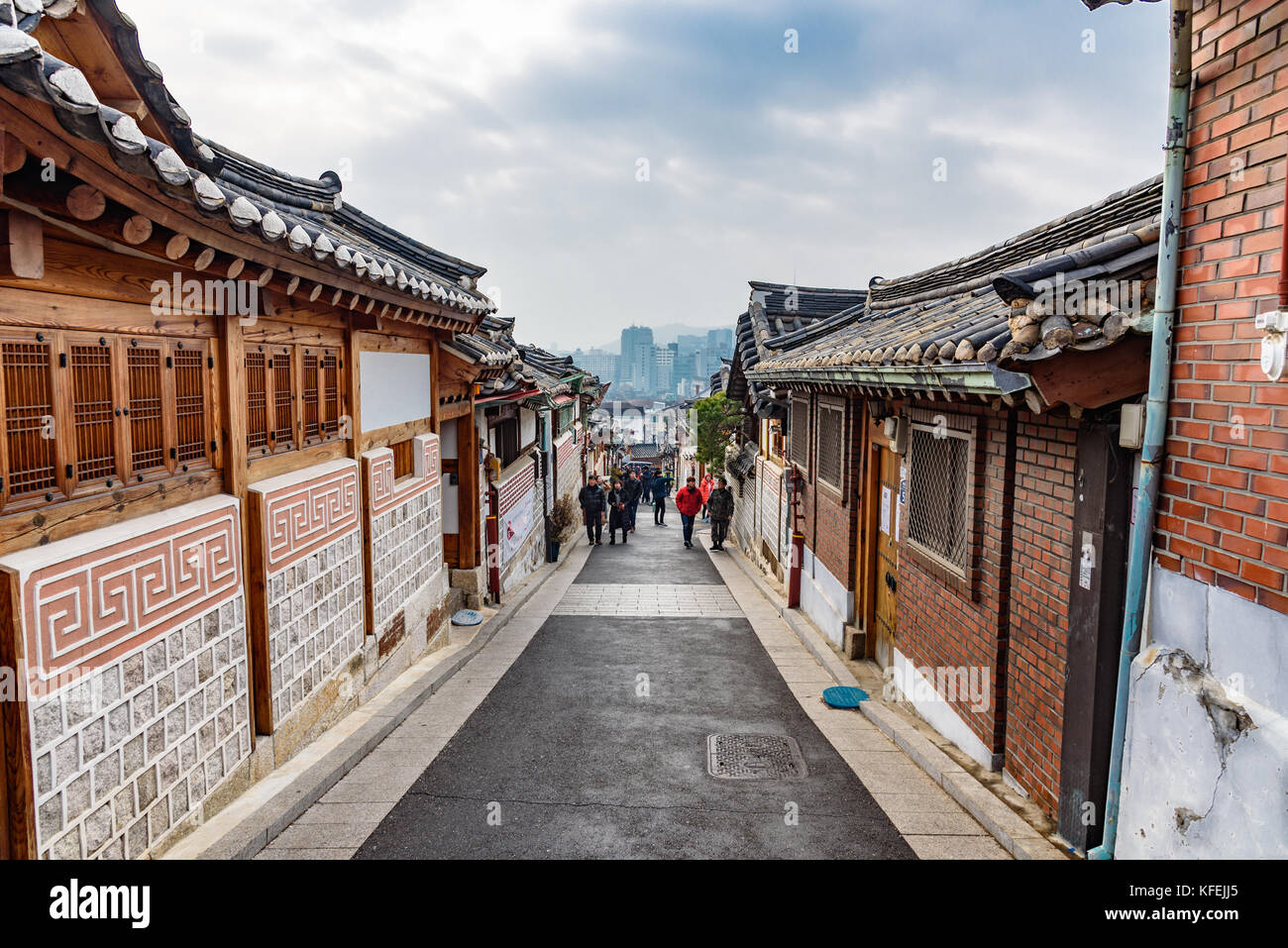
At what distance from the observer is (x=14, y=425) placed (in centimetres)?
383

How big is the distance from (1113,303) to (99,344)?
536 centimetres

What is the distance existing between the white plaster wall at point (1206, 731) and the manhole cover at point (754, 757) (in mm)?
2883

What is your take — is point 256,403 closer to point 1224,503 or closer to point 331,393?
point 331,393

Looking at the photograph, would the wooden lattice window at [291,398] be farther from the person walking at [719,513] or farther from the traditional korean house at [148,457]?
the person walking at [719,513]

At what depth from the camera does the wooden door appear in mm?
9180

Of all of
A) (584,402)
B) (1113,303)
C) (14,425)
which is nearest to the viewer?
Answer: (14,425)

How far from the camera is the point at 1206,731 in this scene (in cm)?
357

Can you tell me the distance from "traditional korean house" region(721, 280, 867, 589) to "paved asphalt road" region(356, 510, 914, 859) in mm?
5504

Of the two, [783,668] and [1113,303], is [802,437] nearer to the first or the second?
[783,668]

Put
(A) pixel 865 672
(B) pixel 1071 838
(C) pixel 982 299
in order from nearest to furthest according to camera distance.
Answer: (B) pixel 1071 838
(C) pixel 982 299
(A) pixel 865 672

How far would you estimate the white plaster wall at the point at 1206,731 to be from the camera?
3.26m

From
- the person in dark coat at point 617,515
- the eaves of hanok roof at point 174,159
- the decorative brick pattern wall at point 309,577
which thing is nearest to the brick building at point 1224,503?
the eaves of hanok roof at point 174,159

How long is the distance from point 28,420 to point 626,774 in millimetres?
4740
